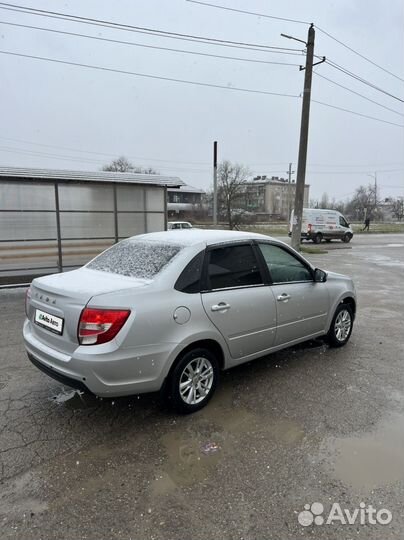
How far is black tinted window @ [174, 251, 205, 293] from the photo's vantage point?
345cm

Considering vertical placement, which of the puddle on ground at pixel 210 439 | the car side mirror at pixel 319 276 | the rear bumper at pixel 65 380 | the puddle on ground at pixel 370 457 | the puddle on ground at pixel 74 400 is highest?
the car side mirror at pixel 319 276

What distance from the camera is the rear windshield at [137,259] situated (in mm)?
3620

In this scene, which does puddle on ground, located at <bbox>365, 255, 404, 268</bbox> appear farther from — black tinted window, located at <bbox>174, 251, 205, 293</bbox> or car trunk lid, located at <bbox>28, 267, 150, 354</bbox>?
car trunk lid, located at <bbox>28, 267, 150, 354</bbox>

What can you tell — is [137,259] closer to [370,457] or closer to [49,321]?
[49,321]

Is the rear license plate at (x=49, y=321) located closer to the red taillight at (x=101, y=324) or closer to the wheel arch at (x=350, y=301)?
the red taillight at (x=101, y=324)

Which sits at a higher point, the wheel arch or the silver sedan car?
the silver sedan car

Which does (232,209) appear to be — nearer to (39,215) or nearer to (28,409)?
(39,215)

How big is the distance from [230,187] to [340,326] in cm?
3782

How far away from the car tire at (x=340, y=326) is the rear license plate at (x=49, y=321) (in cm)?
346

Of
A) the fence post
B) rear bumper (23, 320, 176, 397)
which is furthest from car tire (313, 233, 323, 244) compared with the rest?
rear bumper (23, 320, 176, 397)

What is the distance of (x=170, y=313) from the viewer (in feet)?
10.7

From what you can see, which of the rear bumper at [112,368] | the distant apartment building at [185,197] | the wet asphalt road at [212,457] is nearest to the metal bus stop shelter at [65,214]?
the wet asphalt road at [212,457]

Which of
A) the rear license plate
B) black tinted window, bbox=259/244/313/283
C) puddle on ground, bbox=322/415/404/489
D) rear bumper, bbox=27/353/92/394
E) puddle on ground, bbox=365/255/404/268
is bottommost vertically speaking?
puddle on ground, bbox=365/255/404/268

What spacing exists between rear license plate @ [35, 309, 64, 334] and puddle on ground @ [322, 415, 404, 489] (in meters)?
2.32
